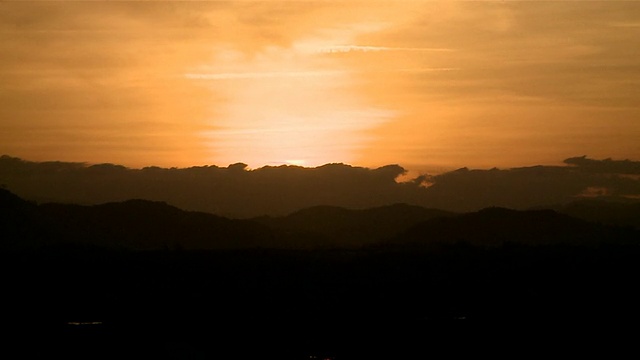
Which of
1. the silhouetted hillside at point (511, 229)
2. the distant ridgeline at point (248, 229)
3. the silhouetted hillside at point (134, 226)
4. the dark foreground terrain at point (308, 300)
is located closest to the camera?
the dark foreground terrain at point (308, 300)

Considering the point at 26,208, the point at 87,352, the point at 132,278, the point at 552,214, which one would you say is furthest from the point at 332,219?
the point at 87,352

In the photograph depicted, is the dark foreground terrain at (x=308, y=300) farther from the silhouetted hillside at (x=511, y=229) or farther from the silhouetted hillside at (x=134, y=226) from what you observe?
the silhouetted hillside at (x=511, y=229)

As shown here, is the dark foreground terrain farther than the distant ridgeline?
No

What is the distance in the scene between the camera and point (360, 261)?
9156 centimetres

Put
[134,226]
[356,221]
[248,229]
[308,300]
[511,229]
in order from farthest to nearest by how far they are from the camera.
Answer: [356,221]
[248,229]
[511,229]
[134,226]
[308,300]

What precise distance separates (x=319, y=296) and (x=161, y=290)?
12858mm

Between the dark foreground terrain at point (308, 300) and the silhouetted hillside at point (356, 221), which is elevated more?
the silhouetted hillside at point (356, 221)

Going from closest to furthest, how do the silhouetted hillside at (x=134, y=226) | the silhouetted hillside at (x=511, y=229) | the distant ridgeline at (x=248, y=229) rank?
the silhouetted hillside at (x=134, y=226) → the distant ridgeline at (x=248, y=229) → the silhouetted hillside at (x=511, y=229)

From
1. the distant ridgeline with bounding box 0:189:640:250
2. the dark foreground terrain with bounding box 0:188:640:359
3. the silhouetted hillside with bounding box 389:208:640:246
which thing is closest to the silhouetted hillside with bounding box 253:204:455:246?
the distant ridgeline with bounding box 0:189:640:250

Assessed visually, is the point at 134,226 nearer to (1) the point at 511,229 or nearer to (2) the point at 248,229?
(2) the point at 248,229

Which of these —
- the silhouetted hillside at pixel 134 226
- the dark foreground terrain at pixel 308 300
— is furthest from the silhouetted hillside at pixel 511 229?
the dark foreground terrain at pixel 308 300

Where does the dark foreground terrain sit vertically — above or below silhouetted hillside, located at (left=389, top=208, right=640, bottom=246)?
below

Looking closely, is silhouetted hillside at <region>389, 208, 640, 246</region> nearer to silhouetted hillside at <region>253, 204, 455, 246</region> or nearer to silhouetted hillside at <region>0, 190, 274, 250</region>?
silhouetted hillside at <region>0, 190, 274, 250</region>

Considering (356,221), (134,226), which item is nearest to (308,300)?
(134,226)
